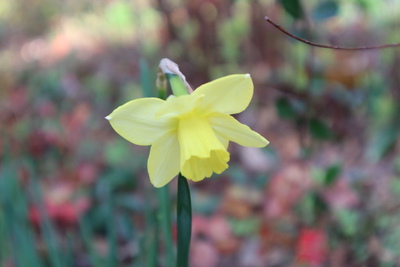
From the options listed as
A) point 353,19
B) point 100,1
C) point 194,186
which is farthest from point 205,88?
point 100,1

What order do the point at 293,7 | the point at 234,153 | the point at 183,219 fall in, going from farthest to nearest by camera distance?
the point at 234,153 → the point at 293,7 → the point at 183,219

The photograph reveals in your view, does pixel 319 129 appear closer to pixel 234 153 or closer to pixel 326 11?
pixel 326 11

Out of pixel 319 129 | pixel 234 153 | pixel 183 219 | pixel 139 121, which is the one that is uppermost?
pixel 139 121

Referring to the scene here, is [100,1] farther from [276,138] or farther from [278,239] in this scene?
[278,239]

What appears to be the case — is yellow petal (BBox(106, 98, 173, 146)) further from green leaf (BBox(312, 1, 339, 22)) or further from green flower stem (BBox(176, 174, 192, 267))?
green leaf (BBox(312, 1, 339, 22))

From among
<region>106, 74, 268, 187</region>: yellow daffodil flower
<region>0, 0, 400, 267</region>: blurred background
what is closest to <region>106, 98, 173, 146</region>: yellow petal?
<region>106, 74, 268, 187</region>: yellow daffodil flower

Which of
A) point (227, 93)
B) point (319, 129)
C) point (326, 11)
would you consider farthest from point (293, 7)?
point (227, 93)

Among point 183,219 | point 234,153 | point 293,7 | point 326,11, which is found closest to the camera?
point 183,219
